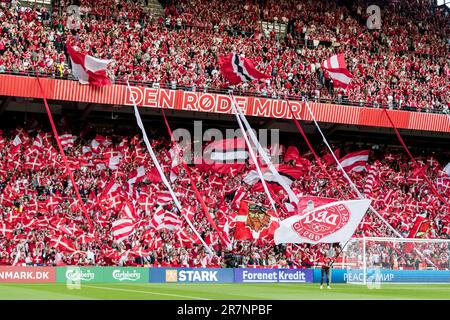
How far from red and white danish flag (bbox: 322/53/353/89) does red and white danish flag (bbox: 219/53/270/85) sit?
180 inches

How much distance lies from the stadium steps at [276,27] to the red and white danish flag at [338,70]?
6.80 metres

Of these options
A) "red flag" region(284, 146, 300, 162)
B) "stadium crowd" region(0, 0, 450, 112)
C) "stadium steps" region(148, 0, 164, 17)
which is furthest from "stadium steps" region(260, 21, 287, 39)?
"red flag" region(284, 146, 300, 162)

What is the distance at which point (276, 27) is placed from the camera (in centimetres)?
6119

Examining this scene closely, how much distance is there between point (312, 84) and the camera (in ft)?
189

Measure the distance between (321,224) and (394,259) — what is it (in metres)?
11.0

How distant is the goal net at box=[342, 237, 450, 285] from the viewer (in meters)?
43.0

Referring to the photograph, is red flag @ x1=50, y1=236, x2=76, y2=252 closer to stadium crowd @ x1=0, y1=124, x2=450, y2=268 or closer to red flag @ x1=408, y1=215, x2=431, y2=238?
stadium crowd @ x1=0, y1=124, x2=450, y2=268

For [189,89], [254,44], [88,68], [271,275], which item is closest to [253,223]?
[271,275]

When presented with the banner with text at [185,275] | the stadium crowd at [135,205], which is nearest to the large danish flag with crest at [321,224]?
the banner with text at [185,275]

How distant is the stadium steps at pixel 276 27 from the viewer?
60.6 meters

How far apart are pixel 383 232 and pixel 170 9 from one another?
20.0 metres

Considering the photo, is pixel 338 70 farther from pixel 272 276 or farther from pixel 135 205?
pixel 272 276
